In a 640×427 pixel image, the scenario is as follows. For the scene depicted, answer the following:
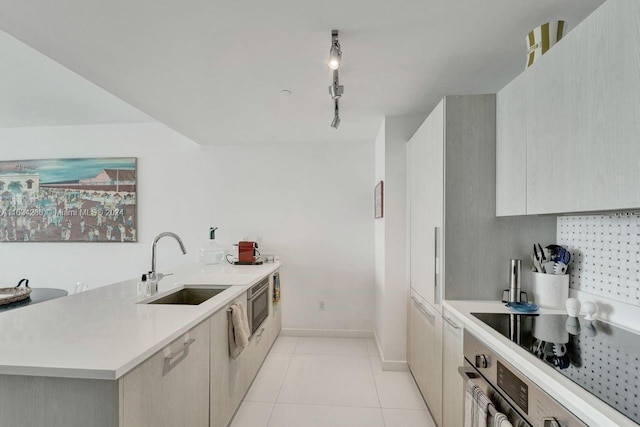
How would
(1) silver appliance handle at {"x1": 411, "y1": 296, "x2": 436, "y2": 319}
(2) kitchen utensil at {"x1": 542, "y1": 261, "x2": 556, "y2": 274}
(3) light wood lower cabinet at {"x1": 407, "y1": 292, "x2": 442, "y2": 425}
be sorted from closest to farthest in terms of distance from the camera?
(2) kitchen utensil at {"x1": 542, "y1": 261, "x2": 556, "y2": 274} < (3) light wood lower cabinet at {"x1": 407, "y1": 292, "x2": 442, "y2": 425} < (1) silver appliance handle at {"x1": 411, "y1": 296, "x2": 436, "y2": 319}

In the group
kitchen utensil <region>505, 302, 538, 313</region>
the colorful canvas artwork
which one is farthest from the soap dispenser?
kitchen utensil <region>505, 302, 538, 313</region>

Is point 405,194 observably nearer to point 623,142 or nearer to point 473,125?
point 473,125

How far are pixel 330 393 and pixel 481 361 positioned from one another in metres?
1.51

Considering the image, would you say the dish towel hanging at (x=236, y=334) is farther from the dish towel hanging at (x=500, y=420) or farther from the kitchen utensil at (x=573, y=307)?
the kitchen utensil at (x=573, y=307)

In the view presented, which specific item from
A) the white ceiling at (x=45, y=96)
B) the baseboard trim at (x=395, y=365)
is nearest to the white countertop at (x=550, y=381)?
the baseboard trim at (x=395, y=365)

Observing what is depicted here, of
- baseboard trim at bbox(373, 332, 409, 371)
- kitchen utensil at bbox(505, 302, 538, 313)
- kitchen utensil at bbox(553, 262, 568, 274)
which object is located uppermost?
kitchen utensil at bbox(553, 262, 568, 274)

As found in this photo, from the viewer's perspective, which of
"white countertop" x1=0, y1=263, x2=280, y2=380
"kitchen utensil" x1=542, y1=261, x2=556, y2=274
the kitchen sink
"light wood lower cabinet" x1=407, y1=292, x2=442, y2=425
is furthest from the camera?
the kitchen sink

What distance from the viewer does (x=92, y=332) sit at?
1253mm

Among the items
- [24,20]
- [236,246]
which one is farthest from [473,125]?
[236,246]

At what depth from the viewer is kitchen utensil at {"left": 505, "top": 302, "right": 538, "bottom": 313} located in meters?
1.54

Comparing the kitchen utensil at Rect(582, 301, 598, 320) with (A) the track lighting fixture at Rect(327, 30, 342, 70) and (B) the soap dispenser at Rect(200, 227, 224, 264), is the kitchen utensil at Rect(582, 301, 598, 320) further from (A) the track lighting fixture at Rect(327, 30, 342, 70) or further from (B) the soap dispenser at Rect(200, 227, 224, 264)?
(B) the soap dispenser at Rect(200, 227, 224, 264)

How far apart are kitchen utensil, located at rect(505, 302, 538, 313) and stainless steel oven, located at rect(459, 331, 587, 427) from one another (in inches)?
12.5

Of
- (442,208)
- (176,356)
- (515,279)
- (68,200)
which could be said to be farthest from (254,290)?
(68,200)

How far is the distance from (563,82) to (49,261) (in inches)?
208
